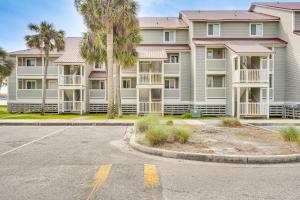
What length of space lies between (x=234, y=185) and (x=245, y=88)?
23969 millimetres

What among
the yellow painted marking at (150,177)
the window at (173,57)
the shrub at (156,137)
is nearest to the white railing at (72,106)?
the window at (173,57)

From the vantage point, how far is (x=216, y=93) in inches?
1202

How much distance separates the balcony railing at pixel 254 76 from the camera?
88.6 feet

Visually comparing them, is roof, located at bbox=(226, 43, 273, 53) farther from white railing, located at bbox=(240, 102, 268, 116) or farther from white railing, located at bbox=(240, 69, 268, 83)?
white railing, located at bbox=(240, 102, 268, 116)

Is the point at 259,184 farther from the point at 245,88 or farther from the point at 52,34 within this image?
the point at 52,34

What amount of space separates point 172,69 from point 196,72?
3.45 metres

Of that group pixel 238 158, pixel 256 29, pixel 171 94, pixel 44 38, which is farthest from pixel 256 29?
pixel 238 158

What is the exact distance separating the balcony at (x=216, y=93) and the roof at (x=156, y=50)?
5.70 m

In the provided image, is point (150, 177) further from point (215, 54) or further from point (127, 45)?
point (215, 54)

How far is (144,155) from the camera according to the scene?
30.3 ft

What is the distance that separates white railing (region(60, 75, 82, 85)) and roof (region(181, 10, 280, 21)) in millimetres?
14164

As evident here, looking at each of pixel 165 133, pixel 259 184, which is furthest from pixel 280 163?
pixel 165 133

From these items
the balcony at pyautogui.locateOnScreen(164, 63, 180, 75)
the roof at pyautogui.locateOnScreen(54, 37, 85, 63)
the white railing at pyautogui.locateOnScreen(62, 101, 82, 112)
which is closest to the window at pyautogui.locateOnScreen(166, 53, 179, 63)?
the balcony at pyautogui.locateOnScreen(164, 63, 180, 75)

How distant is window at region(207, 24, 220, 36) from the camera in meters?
32.2
